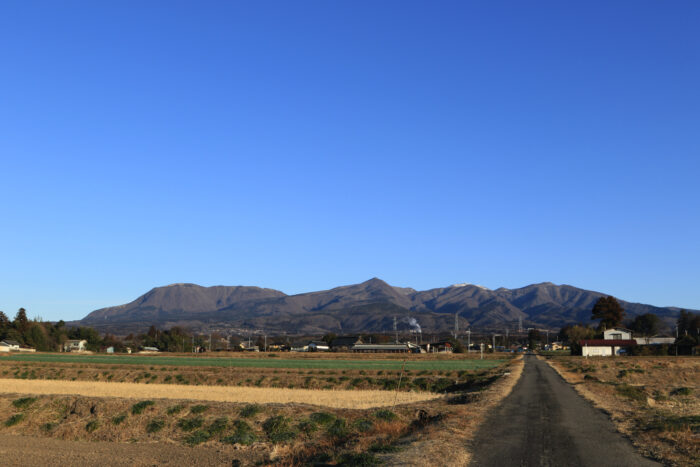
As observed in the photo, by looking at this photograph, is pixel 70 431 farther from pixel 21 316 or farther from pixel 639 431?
pixel 21 316

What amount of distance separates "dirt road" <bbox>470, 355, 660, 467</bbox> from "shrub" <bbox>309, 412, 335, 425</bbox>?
717cm

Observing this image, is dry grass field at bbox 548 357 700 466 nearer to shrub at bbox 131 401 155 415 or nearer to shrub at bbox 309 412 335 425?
shrub at bbox 309 412 335 425

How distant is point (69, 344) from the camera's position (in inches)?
7136

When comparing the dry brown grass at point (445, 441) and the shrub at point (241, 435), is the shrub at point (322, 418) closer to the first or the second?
the shrub at point (241, 435)

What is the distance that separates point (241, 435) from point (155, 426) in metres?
5.17

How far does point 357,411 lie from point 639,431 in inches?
511

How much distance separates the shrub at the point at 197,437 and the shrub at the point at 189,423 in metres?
0.77

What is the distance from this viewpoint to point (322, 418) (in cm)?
2778

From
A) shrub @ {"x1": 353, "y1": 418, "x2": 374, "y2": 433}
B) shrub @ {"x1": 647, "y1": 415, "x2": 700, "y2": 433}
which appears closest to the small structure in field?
shrub @ {"x1": 647, "y1": 415, "x2": 700, "y2": 433}

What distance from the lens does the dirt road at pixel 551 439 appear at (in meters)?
17.7

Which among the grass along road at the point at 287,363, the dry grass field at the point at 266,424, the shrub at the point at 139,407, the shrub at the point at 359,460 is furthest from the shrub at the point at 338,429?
the grass along road at the point at 287,363

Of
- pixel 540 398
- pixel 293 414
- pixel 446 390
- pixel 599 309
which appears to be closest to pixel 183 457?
pixel 293 414

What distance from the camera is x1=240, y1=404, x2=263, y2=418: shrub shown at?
96.0ft

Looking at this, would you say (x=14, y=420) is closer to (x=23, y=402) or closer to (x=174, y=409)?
(x=23, y=402)
